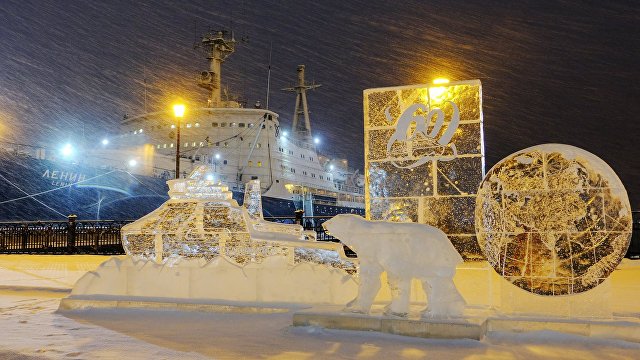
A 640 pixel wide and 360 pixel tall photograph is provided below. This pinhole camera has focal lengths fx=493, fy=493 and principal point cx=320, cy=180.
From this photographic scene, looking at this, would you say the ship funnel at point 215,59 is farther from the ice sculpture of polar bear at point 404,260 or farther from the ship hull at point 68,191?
the ice sculpture of polar bear at point 404,260

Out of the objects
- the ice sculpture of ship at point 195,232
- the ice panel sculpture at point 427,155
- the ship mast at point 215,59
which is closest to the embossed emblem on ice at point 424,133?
the ice panel sculpture at point 427,155

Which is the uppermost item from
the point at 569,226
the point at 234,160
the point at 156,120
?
the point at 156,120

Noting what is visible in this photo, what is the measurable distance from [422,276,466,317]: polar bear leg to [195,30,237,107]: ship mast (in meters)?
42.2

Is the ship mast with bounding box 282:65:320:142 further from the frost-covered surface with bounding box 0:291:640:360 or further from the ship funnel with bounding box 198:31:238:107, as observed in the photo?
the frost-covered surface with bounding box 0:291:640:360

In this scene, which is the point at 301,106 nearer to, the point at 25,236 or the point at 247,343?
the point at 25,236

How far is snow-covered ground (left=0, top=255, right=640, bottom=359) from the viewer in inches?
151

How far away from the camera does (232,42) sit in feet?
154

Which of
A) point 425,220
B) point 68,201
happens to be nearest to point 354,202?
point 68,201

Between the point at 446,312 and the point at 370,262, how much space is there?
80 centimetres

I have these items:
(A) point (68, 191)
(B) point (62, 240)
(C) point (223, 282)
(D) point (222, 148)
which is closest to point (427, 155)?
(C) point (223, 282)

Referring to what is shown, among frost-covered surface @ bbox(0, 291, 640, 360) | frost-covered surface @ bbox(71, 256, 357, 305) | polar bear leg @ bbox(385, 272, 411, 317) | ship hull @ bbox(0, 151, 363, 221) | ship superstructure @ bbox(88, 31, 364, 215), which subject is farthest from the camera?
ship superstructure @ bbox(88, 31, 364, 215)

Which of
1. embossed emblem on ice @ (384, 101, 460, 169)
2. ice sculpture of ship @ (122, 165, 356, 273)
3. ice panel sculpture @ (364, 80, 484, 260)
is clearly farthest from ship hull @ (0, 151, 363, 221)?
embossed emblem on ice @ (384, 101, 460, 169)

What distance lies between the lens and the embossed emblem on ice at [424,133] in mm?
6098

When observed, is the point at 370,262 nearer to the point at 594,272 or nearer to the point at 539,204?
the point at 539,204
